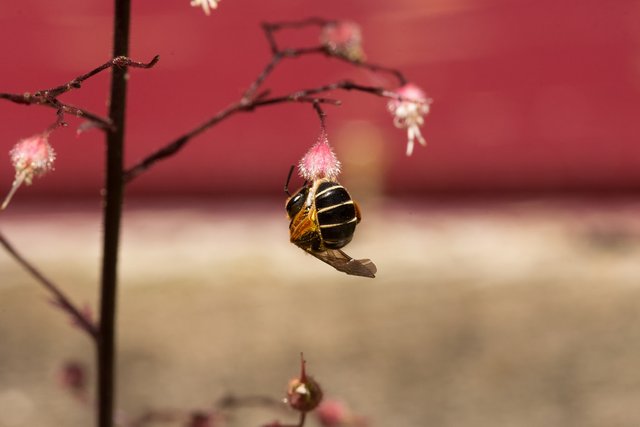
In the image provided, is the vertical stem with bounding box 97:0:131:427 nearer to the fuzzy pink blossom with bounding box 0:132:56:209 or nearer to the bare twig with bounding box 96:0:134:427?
the bare twig with bounding box 96:0:134:427

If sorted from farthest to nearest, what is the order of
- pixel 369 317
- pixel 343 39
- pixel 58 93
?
pixel 369 317 < pixel 343 39 < pixel 58 93

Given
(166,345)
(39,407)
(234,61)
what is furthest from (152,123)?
(39,407)

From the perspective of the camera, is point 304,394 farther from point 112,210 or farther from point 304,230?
point 112,210

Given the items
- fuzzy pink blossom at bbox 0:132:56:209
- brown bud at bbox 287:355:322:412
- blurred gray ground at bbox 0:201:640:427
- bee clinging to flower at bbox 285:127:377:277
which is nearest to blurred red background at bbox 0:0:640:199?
blurred gray ground at bbox 0:201:640:427

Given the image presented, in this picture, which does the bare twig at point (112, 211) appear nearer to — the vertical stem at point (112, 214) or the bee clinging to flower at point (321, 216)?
the vertical stem at point (112, 214)

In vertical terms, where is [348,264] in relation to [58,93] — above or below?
below

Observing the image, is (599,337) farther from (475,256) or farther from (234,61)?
(234,61)

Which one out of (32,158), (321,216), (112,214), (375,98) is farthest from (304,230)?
(375,98)
